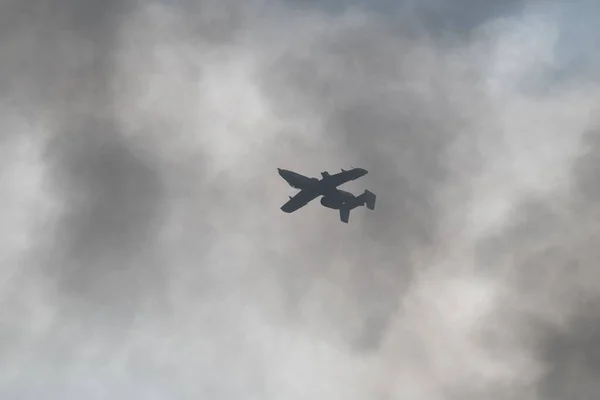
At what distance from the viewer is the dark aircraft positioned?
156375mm

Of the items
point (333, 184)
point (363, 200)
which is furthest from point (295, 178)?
point (363, 200)

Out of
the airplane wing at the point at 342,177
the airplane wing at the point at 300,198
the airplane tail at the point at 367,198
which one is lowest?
the airplane wing at the point at 300,198

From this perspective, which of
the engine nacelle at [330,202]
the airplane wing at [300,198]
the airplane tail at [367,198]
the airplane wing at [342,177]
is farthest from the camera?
the airplane tail at [367,198]

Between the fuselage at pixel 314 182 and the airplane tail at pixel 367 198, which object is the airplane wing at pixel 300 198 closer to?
the fuselage at pixel 314 182

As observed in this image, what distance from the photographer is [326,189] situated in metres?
160

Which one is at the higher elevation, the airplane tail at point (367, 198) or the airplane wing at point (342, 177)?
the airplane tail at point (367, 198)

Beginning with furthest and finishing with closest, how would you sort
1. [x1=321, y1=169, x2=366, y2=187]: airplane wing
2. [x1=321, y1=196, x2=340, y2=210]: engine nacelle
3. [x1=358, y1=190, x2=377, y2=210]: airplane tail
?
[x1=358, y1=190, x2=377, y2=210]: airplane tail → [x1=321, y1=196, x2=340, y2=210]: engine nacelle → [x1=321, y1=169, x2=366, y2=187]: airplane wing

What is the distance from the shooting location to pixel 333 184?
159 metres

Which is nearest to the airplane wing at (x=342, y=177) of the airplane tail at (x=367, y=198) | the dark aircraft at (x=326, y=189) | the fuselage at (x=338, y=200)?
the dark aircraft at (x=326, y=189)

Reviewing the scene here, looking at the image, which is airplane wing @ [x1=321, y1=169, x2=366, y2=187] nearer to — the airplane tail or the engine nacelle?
the engine nacelle

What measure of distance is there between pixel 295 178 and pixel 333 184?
7.58 metres

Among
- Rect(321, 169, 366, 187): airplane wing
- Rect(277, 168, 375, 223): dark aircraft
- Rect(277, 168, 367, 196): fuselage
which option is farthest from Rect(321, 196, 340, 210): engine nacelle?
Rect(321, 169, 366, 187): airplane wing

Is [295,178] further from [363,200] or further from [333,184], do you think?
[363,200]

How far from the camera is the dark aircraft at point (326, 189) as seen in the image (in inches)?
6156
